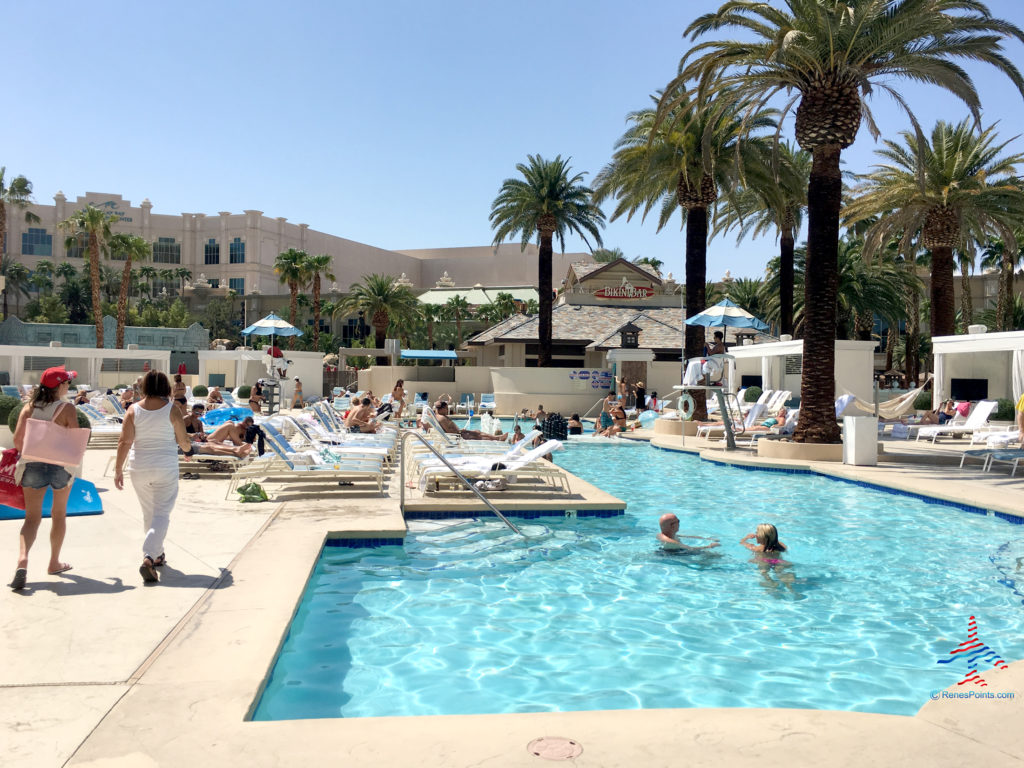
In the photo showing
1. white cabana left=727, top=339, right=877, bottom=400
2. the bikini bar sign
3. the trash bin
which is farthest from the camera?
the bikini bar sign

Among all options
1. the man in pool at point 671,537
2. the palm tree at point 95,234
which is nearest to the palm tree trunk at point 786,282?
the man in pool at point 671,537

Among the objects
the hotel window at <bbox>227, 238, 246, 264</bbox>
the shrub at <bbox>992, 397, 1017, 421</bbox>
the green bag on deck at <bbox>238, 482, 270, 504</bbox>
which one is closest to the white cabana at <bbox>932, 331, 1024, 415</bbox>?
the shrub at <bbox>992, 397, 1017, 421</bbox>

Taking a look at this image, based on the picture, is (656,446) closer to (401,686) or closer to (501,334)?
(401,686)

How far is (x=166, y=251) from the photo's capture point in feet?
250

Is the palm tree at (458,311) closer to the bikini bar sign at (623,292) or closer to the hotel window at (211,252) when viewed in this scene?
the bikini bar sign at (623,292)

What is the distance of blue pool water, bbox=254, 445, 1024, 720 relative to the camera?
4719 mm

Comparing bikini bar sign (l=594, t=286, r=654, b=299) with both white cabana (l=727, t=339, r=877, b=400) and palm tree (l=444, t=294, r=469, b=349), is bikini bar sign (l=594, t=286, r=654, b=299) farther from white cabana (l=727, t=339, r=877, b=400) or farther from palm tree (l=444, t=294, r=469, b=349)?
white cabana (l=727, t=339, r=877, b=400)

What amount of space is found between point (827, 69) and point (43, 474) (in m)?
14.5

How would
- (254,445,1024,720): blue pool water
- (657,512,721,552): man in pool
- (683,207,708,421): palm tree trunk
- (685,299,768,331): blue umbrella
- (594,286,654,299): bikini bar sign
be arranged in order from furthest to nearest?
(594,286,654,299): bikini bar sign < (683,207,708,421): palm tree trunk < (685,299,768,331): blue umbrella < (657,512,721,552): man in pool < (254,445,1024,720): blue pool water

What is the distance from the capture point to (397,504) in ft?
29.7

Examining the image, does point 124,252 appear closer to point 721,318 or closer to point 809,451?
point 721,318

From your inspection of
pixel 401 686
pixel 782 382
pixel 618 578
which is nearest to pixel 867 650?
pixel 618 578

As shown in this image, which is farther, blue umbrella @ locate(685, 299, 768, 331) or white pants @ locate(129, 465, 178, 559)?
blue umbrella @ locate(685, 299, 768, 331)

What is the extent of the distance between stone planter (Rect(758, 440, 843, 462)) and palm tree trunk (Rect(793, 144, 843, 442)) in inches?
10.6
